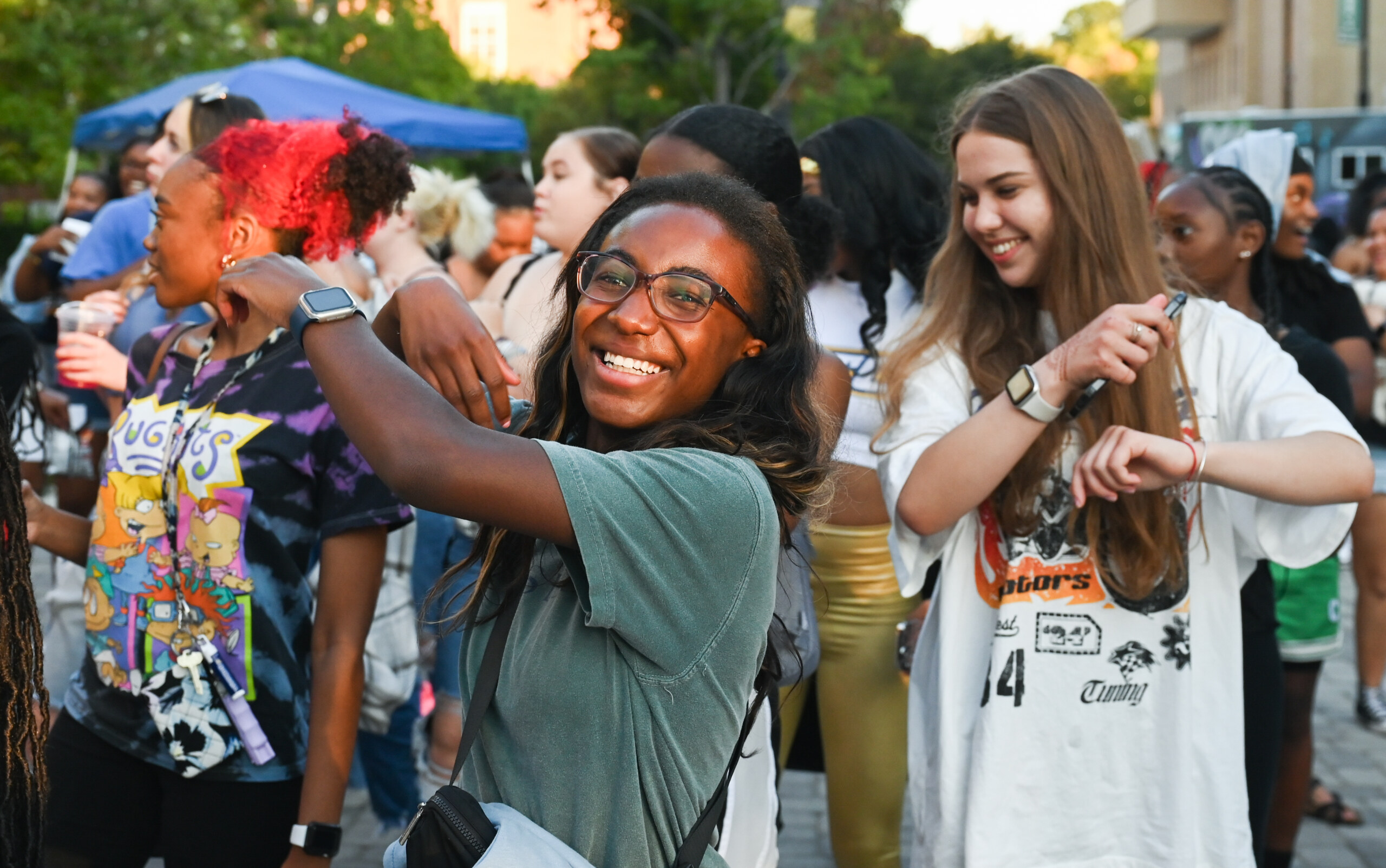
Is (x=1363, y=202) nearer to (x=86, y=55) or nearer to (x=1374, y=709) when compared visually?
(x=1374, y=709)

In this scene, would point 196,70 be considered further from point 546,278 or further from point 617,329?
point 617,329

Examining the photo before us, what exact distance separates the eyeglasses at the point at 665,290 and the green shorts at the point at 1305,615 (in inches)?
115

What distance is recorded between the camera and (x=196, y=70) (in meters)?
19.4

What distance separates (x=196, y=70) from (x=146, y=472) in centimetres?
1862

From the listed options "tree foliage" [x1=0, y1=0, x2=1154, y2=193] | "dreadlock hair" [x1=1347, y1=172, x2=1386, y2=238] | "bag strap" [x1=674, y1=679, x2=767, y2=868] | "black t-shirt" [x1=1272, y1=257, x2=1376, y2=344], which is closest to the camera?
"bag strap" [x1=674, y1=679, x2=767, y2=868]

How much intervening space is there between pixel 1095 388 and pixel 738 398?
0.82 metres

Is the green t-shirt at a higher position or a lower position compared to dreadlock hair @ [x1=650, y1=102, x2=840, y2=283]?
lower

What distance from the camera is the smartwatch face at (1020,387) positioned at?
2.48 m

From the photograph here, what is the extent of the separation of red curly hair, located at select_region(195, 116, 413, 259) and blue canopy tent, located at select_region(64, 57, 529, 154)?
606 centimetres

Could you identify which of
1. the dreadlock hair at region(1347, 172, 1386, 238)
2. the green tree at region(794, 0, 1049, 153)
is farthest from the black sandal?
the green tree at region(794, 0, 1049, 153)

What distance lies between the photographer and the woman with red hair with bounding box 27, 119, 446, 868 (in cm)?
254

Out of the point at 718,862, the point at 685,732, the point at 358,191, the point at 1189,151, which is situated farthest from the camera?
the point at 1189,151

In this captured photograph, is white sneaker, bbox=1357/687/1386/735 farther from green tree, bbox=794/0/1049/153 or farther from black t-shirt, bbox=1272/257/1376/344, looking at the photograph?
green tree, bbox=794/0/1049/153

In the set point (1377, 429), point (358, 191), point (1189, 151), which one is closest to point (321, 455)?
point (358, 191)
